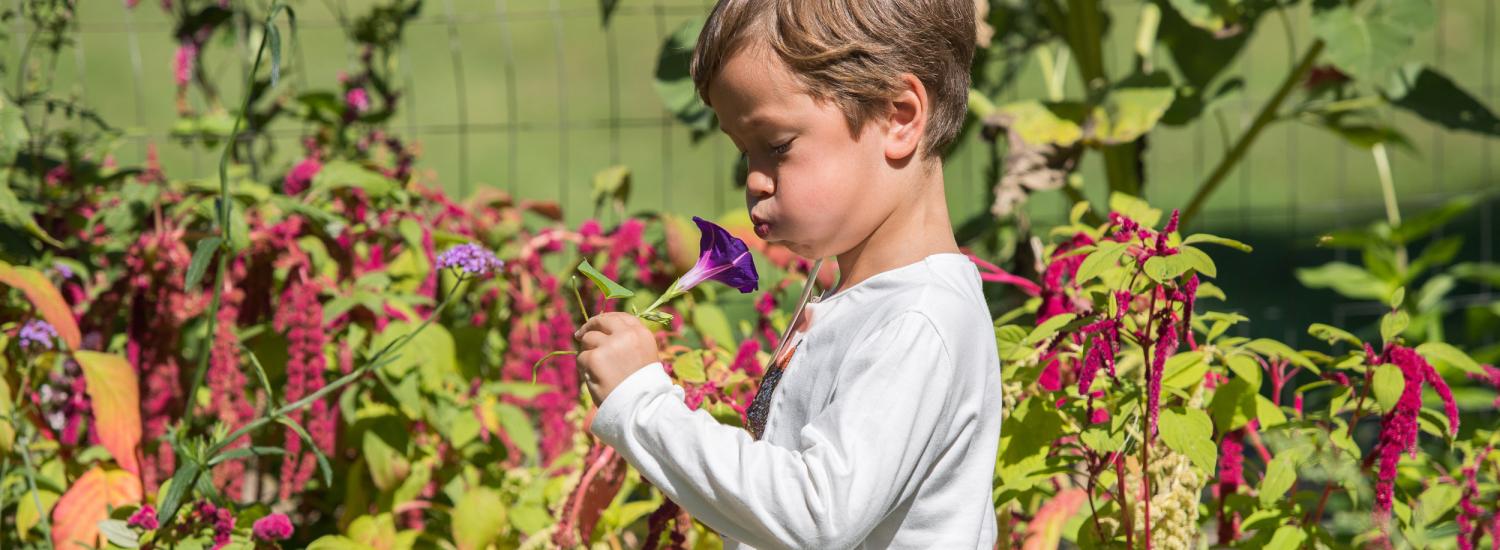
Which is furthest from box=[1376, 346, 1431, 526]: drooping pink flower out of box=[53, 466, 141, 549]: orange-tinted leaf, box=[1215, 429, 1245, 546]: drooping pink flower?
box=[53, 466, 141, 549]: orange-tinted leaf

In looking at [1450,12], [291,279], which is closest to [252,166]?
[291,279]

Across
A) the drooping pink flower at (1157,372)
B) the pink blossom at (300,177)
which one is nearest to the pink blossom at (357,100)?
the pink blossom at (300,177)

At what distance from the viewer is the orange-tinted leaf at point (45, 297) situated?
1954 millimetres

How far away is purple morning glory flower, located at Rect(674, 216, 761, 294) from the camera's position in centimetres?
130

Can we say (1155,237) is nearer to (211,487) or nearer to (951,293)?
(951,293)

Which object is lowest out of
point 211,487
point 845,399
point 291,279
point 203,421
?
point 203,421

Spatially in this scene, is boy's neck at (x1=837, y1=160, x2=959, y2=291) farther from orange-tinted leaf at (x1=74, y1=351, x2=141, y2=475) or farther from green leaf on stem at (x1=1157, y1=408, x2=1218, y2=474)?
orange-tinted leaf at (x1=74, y1=351, x2=141, y2=475)

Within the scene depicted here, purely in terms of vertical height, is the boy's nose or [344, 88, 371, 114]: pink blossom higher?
the boy's nose

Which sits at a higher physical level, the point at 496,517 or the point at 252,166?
the point at 252,166

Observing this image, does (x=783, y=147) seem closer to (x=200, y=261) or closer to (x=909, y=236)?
(x=909, y=236)

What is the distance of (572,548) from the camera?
5.95ft

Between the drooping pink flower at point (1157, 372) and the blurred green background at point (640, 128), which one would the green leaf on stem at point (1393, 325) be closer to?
the drooping pink flower at point (1157, 372)

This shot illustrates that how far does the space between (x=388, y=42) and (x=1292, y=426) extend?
1.94 metres

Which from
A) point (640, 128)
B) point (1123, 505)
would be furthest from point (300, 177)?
point (640, 128)
